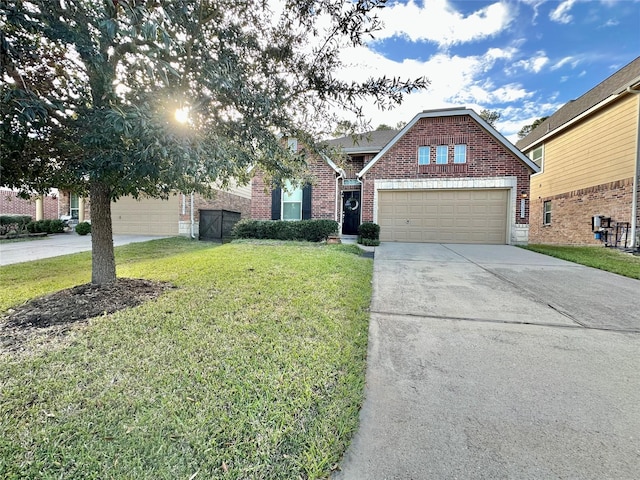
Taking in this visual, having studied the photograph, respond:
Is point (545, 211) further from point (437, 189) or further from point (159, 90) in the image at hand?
point (159, 90)

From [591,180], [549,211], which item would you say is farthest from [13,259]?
[549,211]

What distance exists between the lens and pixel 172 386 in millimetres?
2041

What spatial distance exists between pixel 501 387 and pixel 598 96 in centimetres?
1515

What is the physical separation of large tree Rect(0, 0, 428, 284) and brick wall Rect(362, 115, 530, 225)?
7702 millimetres

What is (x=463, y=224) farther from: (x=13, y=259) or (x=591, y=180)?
(x=13, y=259)

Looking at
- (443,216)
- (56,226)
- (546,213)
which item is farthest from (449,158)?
(56,226)

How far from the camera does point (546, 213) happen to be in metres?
15.1

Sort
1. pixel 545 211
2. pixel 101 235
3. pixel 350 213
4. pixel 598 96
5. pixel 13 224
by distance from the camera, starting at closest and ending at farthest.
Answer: pixel 101 235, pixel 598 96, pixel 13 224, pixel 350 213, pixel 545 211

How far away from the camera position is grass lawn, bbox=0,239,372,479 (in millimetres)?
1474

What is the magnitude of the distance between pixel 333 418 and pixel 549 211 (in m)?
17.6

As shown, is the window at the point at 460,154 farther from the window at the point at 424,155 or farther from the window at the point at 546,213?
the window at the point at 546,213

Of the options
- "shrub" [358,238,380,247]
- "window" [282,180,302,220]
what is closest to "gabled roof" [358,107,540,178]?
"window" [282,180,302,220]

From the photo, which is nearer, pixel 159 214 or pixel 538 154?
pixel 159 214

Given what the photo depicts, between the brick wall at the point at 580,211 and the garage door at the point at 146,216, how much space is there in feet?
56.4
